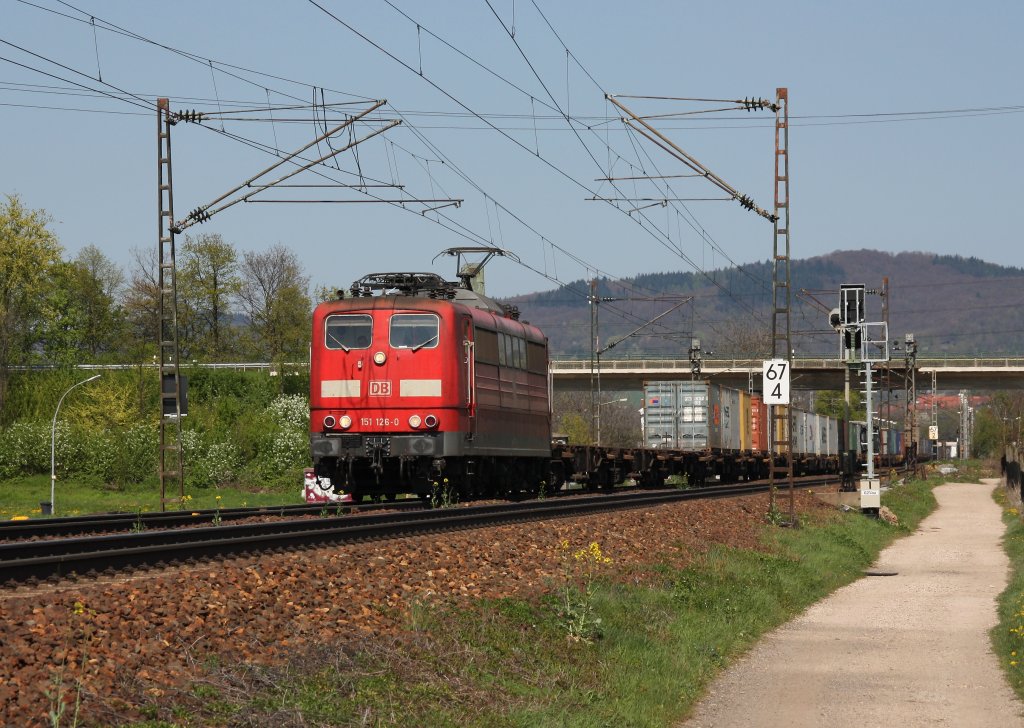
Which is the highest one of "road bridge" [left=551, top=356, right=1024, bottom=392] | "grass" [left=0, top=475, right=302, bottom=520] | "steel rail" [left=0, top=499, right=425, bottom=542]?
"road bridge" [left=551, top=356, right=1024, bottom=392]

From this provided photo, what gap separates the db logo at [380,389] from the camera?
24594mm

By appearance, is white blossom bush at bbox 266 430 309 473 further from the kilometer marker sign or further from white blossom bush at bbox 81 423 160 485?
the kilometer marker sign

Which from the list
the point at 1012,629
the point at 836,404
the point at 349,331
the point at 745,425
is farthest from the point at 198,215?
the point at 836,404

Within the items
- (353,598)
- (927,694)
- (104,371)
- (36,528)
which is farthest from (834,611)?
(104,371)

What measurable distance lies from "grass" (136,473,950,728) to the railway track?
329 centimetres

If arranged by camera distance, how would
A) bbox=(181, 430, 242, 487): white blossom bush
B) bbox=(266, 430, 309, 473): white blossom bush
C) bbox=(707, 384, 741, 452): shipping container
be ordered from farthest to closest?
bbox=(266, 430, 309, 473): white blossom bush < bbox=(181, 430, 242, 487): white blossom bush < bbox=(707, 384, 741, 452): shipping container

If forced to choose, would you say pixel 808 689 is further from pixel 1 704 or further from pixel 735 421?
pixel 735 421

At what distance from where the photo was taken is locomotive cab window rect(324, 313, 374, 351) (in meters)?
24.9

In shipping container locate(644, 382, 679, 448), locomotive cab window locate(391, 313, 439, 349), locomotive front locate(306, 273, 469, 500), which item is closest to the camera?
locomotive front locate(306, 273, 469, 500)

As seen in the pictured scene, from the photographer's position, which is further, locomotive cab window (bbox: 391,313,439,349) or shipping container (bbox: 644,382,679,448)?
shipping container (bbox: 644,382,679,448)

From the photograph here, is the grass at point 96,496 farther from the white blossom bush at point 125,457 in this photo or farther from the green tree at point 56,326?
the green tree at point 56,326

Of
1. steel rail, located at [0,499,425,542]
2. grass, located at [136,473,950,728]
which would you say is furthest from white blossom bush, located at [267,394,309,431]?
grass, located at [136,473,950,728]

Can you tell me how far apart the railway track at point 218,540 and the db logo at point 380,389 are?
241cm

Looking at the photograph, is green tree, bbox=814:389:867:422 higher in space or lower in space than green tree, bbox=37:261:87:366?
lower
